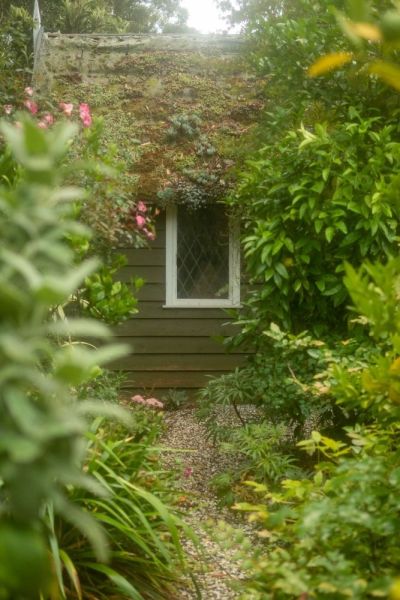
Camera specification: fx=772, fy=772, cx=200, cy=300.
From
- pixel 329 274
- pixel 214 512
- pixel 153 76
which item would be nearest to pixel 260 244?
pixel 329 274

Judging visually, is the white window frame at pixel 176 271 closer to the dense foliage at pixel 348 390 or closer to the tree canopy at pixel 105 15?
the dense foliage at pixel 348 390

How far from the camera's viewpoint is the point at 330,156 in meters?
5.34

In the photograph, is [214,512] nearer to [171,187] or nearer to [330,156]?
[330,156]

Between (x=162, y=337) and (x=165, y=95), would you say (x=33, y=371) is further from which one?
(x=165, y=95)

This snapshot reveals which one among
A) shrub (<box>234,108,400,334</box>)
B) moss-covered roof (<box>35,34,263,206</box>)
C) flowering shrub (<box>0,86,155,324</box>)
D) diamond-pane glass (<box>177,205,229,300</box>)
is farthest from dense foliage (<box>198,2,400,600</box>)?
diamond-pane glass (<box>177,205,229,300</box>)

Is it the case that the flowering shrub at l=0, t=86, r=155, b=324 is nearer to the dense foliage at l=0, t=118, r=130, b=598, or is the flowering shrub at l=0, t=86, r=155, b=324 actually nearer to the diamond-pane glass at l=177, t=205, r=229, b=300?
the diamond-pane glass at l=177, t=205, r=229, b=300

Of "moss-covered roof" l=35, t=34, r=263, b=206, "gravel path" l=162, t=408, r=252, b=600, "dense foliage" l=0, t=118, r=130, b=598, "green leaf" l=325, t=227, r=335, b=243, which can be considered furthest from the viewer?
"moss-covered roof" l=35, t=34, r=263, b=206

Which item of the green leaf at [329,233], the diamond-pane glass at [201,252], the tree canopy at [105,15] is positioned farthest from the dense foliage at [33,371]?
the tree canopy at [105,15]

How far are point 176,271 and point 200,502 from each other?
4.30m

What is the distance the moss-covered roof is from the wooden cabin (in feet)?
0.05

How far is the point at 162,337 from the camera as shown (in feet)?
29.4

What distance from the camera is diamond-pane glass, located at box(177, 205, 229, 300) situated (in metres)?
9.05

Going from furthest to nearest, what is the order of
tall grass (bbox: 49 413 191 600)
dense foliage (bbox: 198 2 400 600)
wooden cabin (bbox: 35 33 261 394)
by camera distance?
wooden cabin (bbox: 35 33 261 394) < tall grass (bbox: 49 413 191 600) < dense foliage (bbox: 198 2 400 600)

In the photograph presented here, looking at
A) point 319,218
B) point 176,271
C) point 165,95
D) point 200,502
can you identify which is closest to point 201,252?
point 176,271
